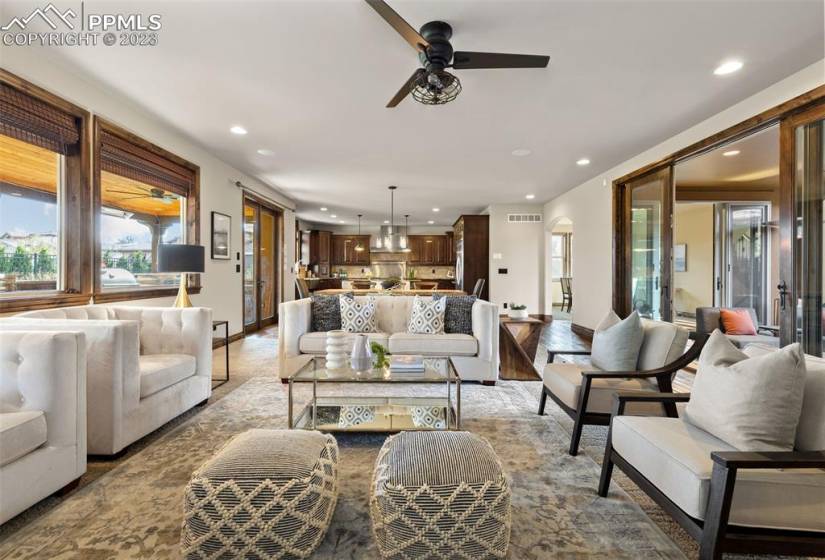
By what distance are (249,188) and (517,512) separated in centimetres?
603

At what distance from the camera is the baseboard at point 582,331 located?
6281 millimetres

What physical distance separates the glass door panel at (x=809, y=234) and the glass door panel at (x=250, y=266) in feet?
22.0

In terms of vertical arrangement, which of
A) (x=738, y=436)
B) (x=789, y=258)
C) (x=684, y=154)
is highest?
(x=684, y=154)

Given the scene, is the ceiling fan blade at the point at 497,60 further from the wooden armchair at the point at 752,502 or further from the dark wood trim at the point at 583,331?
the dark wood trim at the point at 583,331

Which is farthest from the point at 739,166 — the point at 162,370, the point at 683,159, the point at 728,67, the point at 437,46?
the point at 162,370

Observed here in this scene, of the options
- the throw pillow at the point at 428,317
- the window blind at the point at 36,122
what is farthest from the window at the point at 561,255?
the window blind at the point at 36,122

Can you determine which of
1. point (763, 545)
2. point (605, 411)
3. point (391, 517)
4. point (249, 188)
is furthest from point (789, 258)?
point (249, 188)

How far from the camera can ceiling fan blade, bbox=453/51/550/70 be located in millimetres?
2164

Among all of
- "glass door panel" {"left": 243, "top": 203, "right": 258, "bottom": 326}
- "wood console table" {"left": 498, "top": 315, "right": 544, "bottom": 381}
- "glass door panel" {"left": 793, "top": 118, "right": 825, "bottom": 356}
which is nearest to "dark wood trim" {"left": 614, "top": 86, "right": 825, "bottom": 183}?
"glass door panel" {"left": 793, "top": 118, "right": 825, "bottom": 356}

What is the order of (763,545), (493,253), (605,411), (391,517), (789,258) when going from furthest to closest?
(493,253), (789,258), (605,411), (391,517), (763,545)

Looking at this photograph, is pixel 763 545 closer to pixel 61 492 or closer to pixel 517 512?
pixel 517 512

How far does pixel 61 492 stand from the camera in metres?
1.79

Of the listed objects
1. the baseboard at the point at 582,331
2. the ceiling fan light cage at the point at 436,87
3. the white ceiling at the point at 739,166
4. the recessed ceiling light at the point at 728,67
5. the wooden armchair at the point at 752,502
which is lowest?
the baseboard at the point at 582,331

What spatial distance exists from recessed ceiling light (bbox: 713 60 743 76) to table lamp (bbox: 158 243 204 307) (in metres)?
4.49
